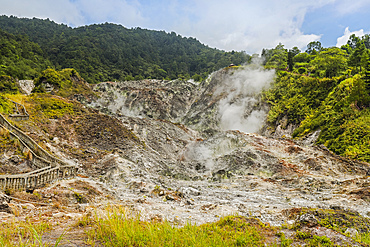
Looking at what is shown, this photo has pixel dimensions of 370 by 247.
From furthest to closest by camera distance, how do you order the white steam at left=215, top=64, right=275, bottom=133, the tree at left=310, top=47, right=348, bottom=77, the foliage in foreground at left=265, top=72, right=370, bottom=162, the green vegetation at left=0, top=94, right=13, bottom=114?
1. the white steam at left=215, top=64, right=275, bottom=133
2. the tree at left=310, top=47, right=348, bottom=77
3. the foliage in foreground at left=265, top=72, right=370, bottom=162
4. the green vegetation at left=0, top=94, right=13, bottom=114

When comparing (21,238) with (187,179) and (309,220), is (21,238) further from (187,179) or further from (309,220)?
(187,179)

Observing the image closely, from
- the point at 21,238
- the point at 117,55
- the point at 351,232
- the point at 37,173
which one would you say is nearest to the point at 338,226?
the point at 351,232

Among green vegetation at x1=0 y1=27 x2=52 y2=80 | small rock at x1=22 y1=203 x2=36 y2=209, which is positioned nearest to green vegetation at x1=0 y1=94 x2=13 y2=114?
small rock at x1=22 y1=203 x2=36 y2=209

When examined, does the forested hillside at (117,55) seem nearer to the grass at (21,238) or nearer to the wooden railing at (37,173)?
the wooden railing at (37,173)

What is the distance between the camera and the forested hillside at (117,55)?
96625 mm

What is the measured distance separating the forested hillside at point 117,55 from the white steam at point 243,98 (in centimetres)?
3275

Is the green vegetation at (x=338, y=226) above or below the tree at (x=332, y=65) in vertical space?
below

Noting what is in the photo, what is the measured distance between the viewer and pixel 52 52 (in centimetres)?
9975

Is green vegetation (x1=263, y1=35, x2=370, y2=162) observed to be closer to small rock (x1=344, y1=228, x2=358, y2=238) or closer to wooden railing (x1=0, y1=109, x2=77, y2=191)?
small rock (x1=344, y1=228, x2=358, y2=238)

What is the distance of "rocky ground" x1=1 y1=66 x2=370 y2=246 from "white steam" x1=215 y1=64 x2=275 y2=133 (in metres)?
9.14

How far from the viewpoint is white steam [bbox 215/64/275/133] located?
45456 mm

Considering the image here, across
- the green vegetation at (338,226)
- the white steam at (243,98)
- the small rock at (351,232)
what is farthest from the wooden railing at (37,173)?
the white steam at (243,98)

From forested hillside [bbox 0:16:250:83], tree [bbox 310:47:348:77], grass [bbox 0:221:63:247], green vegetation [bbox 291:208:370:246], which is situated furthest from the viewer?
forested hillside [bbox 0:16:250:83]

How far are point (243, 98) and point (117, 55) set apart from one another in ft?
297
